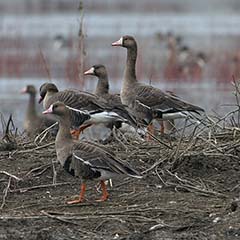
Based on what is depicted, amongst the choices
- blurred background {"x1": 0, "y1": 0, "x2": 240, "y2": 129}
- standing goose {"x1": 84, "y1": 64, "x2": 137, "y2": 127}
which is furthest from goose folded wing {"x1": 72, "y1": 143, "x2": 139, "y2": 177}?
blurred background {"x1": 0, "y1": 0, "x2": 240, "y2": 129}

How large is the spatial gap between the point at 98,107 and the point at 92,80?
10.5 meters

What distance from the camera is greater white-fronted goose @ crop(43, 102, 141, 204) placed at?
902 cm

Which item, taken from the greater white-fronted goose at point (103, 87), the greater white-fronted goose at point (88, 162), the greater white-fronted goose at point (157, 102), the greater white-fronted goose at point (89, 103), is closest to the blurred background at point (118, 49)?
the greater white-fronted goose at point (103, 87)

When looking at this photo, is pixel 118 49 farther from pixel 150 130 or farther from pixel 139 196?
pixel 139 196

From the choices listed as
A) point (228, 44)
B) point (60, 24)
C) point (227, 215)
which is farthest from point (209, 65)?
point (227, 215)

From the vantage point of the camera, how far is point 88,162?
9086 millimetres

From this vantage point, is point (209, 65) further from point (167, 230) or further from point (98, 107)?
point (167, 230)

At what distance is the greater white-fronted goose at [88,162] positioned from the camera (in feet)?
29.6

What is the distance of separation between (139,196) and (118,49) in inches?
740

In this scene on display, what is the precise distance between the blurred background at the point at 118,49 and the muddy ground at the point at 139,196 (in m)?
2.03

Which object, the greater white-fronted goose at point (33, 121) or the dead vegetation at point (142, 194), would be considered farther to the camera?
the greater white-fronted goose at point (33, 121)

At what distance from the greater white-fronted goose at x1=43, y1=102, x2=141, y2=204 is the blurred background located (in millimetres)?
3122

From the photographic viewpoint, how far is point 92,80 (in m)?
22.5

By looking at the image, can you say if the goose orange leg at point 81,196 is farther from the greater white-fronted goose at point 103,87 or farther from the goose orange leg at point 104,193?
the greater white-fronted goose at point 103,87
